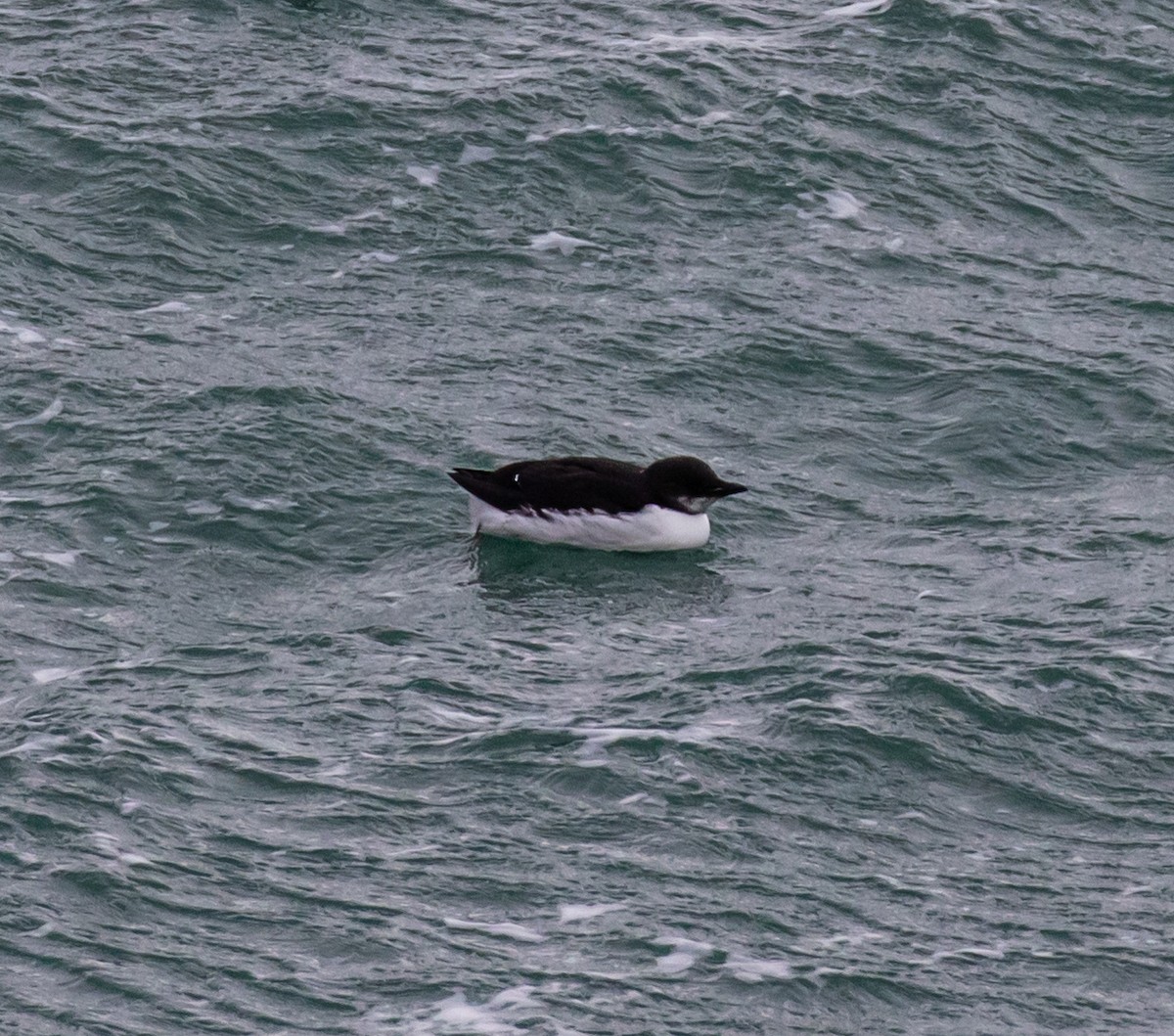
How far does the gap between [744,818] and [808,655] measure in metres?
1.92

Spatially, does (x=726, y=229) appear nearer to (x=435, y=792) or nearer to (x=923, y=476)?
(x=923, y=476)

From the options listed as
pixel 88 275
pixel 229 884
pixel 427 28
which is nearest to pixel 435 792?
pixel 229 884

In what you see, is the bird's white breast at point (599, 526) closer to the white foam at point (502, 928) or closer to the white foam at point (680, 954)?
the white foam at point (502, 928)

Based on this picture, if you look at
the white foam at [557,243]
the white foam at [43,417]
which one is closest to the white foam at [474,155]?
the white foam at [557,243]

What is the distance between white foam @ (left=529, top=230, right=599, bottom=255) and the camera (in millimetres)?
18344

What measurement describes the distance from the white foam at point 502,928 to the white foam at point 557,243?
8822 mm

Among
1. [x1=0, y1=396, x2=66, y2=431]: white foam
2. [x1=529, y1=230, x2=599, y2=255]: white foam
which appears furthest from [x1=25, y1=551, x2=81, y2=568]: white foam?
[x1=529, y1=230, x2=599, y2=255]: white foam

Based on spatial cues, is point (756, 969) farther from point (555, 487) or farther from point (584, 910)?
point (555, 487)

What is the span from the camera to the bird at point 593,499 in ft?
47.3

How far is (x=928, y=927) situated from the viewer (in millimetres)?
10594

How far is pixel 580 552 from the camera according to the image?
582 inches

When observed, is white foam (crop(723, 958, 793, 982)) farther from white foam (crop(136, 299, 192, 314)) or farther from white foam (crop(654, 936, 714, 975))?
white foam (crop(136, 299, 192, 314))

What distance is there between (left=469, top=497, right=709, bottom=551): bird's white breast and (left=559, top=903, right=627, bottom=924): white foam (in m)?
4.23

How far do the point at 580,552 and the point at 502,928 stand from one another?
15.4ft
